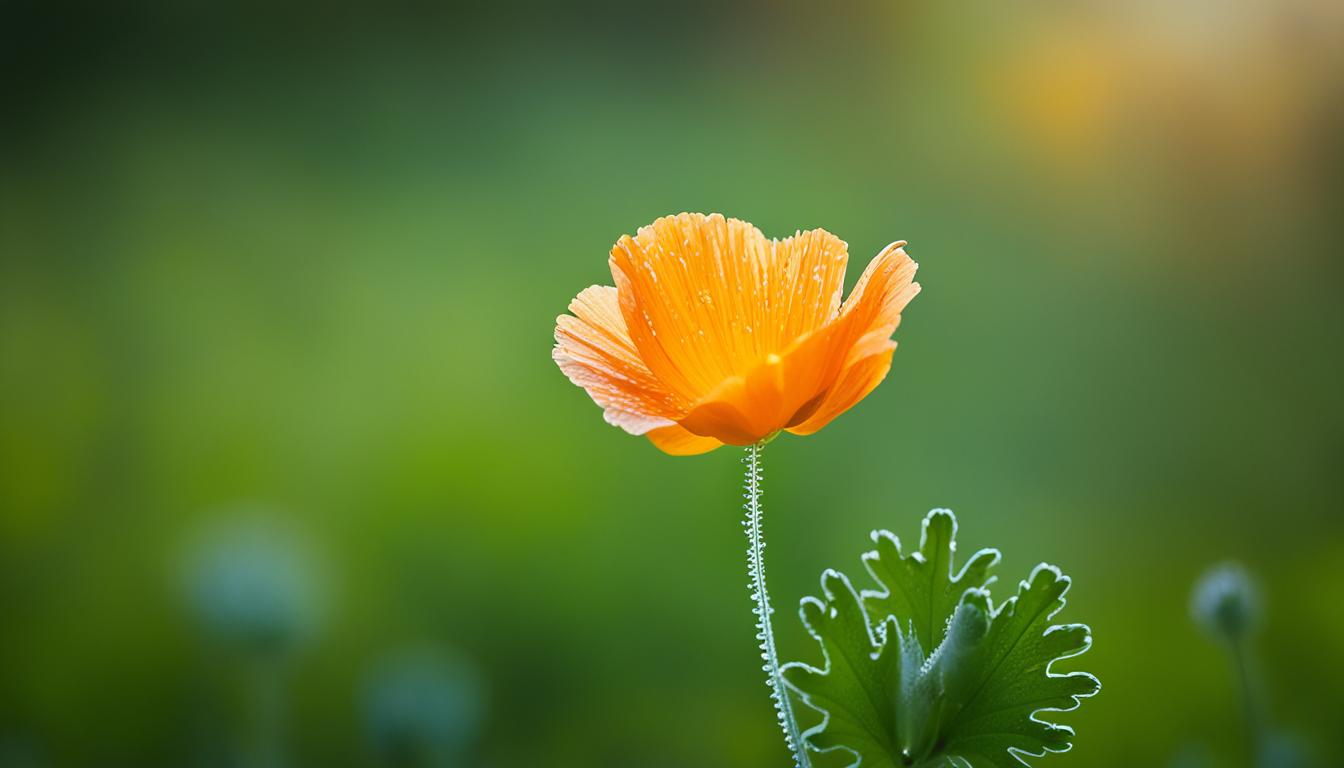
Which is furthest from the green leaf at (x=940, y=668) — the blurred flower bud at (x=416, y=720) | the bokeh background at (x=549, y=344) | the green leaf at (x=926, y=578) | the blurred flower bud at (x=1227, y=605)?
the bokeh background at (x=549, y=344)

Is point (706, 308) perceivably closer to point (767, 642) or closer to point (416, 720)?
point (767, 642)

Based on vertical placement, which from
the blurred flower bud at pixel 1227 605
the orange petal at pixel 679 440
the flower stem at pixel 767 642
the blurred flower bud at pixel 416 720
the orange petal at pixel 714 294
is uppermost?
the orange petal at pixel 714 294

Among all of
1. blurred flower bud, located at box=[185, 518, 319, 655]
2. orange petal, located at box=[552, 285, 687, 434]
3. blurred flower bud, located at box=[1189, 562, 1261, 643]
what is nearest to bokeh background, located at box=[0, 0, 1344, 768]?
blurred flower bud, located at box=[185, 518, 319, 655]

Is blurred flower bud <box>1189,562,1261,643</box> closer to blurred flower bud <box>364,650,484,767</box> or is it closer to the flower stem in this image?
the flower stem

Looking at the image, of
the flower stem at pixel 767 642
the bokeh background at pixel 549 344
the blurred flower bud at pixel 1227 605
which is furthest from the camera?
the bokeh background at pixel 549 344

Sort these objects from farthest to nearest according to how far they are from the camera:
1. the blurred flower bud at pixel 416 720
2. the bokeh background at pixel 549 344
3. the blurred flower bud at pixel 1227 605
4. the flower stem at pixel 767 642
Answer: the bokeh background at pixel 549 344 → the blurred flower bud at pixel 416 720 → the blurred flower bud at pixel 1227 605 → the flower stem at pixel 767 642

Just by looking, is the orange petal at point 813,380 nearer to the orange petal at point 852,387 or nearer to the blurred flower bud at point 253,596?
the orange petal at point 852,387

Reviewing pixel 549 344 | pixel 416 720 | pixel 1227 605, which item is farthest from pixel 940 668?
pixel 549 344

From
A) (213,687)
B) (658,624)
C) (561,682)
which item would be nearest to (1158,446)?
(658,624)
